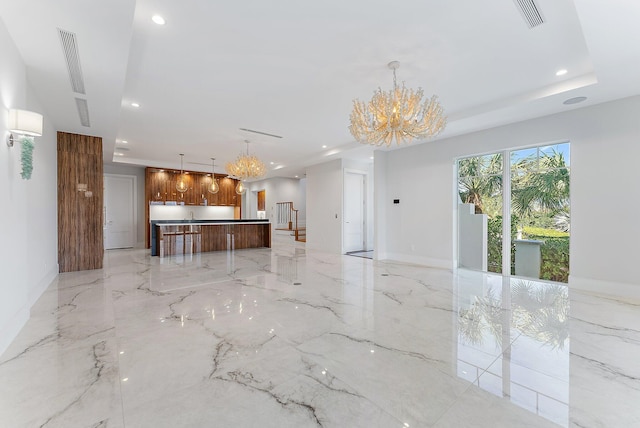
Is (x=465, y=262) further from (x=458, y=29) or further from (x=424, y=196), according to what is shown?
(x=458, y=29)

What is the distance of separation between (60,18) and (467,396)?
168 inches

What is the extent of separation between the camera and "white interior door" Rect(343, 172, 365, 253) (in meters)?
8.27

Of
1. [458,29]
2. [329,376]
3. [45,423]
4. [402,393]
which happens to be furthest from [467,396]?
[458,29]

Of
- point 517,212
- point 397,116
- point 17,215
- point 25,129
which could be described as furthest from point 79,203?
point 517,212

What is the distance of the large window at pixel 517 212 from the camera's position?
4.77 m

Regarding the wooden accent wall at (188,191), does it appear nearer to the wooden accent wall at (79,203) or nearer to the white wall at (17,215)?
the wooden accent wall at (79,203)

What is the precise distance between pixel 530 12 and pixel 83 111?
5969mm

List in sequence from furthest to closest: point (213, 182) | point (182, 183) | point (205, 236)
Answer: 1. point (213, 182)
2. point (182, 183)
3. point (205, 236)

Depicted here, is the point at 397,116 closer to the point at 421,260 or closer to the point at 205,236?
the point at 421,260

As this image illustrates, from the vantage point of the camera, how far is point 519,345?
8.20 ft

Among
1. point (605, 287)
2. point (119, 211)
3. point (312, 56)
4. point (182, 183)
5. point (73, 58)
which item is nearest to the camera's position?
point (73, 58)

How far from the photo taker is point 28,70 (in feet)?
10.2

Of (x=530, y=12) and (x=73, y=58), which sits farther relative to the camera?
(x=73, y=58)

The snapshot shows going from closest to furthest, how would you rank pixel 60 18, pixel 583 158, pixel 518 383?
1. pixel 518 383
2. pixel 60 18
3. pixel 583 158
